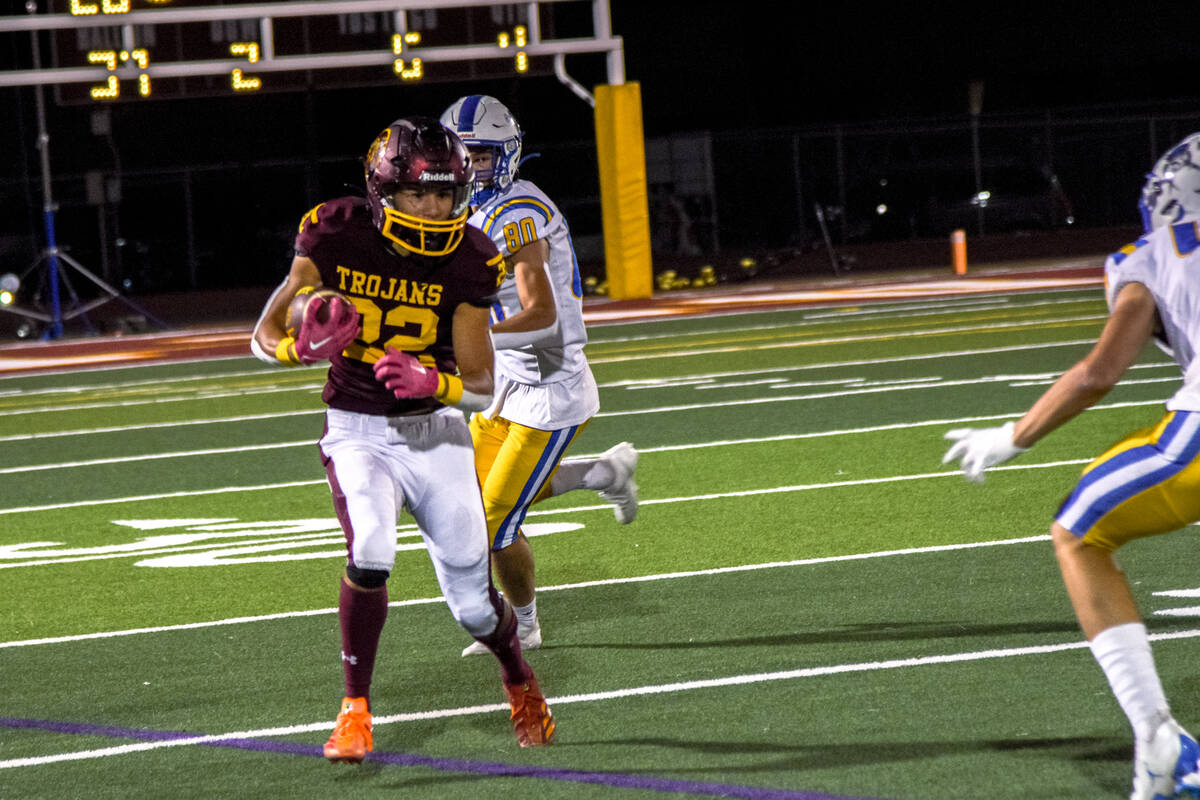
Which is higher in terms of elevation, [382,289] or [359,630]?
[382,289]

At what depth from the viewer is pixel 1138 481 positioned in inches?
157

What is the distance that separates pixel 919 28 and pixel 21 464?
1331 inches

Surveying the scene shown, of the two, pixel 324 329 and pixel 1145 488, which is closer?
pixel 1145 488

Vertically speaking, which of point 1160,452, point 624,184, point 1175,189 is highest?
point 624,184

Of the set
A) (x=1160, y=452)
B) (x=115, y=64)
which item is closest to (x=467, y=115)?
(x=1160, y=452)

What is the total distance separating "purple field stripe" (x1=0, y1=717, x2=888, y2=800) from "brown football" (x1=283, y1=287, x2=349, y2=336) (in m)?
1.21

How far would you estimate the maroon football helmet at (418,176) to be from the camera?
4789 mm

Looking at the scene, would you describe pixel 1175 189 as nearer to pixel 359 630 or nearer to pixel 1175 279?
pixel 1175 279

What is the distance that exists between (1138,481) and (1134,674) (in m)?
0.44

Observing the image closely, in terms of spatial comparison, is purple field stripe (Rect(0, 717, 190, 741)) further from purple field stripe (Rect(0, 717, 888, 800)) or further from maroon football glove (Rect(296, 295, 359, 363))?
maroon football glove (Rect(296, 295, 359, 363))

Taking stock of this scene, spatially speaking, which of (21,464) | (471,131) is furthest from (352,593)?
(21,464)

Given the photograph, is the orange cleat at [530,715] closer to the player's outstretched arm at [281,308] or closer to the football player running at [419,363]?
the football player running at [419,363]

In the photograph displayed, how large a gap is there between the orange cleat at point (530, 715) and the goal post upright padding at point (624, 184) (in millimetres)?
20038

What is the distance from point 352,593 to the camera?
4.75 m
